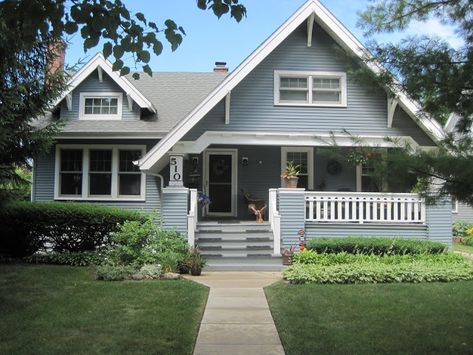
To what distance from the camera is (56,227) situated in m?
12.3

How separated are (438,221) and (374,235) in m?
1.79

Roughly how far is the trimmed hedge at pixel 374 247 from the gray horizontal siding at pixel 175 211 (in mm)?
3296

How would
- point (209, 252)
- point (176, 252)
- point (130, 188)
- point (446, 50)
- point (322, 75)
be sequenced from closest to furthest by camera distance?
point (446, 50), point (176, 252), point (209, 252), point (322, 75), point (130, 188)

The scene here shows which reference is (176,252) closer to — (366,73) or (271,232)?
(271,232)

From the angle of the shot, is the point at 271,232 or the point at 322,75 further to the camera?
the point at 322,75

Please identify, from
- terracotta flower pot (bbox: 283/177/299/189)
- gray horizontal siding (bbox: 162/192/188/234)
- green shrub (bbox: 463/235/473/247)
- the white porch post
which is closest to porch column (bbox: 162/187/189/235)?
gray horizontal siding (bbox: 162/192/188/234)

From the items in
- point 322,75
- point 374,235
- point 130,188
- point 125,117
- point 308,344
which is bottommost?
point 308,344

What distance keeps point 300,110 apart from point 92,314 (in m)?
9.02

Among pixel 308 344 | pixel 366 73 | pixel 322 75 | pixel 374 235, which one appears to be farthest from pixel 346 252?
pixel 366 73

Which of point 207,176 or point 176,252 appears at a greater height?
point 207,176

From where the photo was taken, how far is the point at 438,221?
1390 cm

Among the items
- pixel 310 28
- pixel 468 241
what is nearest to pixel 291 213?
pixel 310 28

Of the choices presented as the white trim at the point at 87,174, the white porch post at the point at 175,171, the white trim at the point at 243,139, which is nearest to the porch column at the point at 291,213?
the white trim at the point at 243,139

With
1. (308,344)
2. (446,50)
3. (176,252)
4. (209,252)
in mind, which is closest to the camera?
(446,50)
